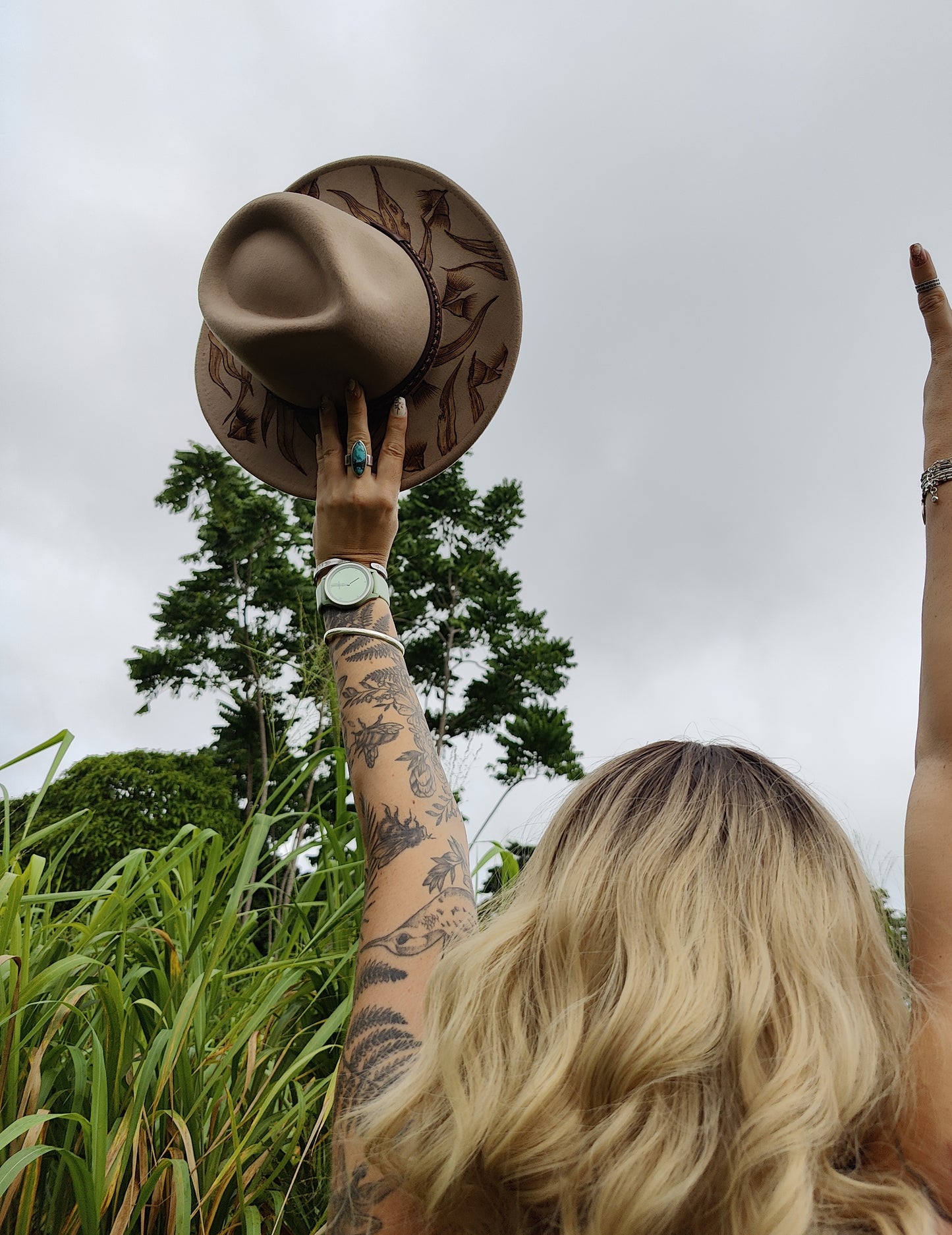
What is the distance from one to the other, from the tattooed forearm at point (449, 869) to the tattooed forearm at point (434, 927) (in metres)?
0.01

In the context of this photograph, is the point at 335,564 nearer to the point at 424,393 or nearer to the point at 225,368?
the point at 424,393

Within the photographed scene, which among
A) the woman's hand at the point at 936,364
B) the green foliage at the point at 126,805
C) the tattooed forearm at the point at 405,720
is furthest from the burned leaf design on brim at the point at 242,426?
the green foliage at the point at 126,805

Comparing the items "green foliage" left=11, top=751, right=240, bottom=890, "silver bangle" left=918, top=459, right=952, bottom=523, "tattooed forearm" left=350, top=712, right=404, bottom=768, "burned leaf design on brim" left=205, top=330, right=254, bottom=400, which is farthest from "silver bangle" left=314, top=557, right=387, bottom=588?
"green foliage" left=11, top=751, right=240, bottom=890

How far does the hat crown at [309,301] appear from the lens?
1.35 m

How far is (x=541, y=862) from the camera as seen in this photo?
95 cm

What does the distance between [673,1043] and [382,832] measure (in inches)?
17.2

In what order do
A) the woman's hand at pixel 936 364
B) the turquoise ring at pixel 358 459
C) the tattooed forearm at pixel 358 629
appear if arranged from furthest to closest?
1. the turquoise ring at pixel 358 459
2. the tattooed forearm at pixel 358 629
3. the woman's hand at pixel 936 364

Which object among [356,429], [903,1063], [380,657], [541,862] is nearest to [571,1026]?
[541,862]

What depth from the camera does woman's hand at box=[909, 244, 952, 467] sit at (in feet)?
3.38

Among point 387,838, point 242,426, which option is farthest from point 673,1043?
point 242,426

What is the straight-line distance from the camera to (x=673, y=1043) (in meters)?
0.73

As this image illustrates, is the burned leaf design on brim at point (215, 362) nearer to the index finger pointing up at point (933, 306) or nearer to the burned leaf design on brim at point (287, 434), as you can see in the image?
the burned leaf design on brim at point (287, 434)

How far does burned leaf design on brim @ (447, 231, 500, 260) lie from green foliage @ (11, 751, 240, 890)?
25.7 feet

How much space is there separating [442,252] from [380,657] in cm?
84
